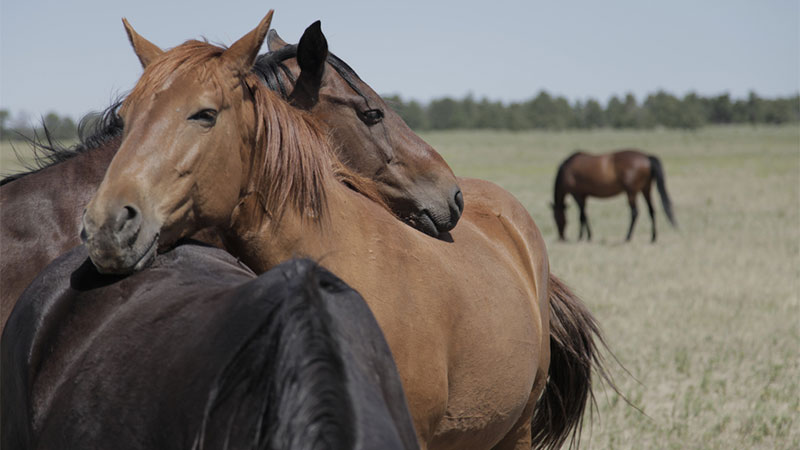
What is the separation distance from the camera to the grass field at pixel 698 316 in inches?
193

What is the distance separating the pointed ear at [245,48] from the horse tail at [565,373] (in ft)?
7.53

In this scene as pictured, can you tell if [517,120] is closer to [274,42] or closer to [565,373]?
[565,373]

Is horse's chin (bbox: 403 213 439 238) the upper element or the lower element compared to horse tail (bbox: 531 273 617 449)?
upper

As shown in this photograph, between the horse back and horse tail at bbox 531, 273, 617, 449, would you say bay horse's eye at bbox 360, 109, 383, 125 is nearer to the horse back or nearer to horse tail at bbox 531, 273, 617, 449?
the horse back

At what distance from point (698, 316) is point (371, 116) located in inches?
241

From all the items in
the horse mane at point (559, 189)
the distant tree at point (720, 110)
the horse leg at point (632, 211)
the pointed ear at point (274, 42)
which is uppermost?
the pointed ear at point (274, 42)

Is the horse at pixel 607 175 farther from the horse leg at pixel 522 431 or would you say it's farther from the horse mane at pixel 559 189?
the horse leg at pixel 522 431

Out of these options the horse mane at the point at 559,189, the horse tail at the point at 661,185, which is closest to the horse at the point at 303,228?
the horse mane at the point at 559,189

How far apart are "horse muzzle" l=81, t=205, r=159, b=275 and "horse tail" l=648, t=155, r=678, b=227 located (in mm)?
15934

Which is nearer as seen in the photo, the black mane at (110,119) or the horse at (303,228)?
the horse at (303,228)

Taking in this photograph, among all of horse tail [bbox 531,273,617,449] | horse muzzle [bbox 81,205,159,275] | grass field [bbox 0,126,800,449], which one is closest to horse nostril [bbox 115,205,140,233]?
horse muzzle [bbox 81,205,159,275]

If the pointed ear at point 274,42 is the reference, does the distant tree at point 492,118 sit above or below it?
below

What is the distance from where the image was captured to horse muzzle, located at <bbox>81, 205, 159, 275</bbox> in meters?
1.90

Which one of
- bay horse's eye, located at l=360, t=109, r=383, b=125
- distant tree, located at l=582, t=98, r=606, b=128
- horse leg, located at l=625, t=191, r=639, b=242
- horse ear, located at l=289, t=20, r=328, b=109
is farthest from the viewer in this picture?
distant tree, located at l=582, t=98, r=606, b=128
